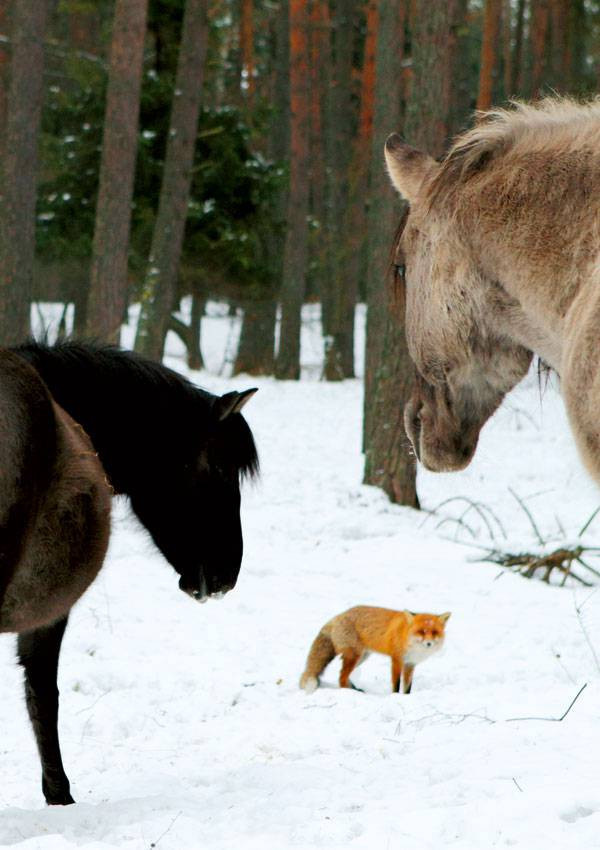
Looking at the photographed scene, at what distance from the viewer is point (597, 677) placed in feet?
20.3

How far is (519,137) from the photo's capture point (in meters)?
2.77

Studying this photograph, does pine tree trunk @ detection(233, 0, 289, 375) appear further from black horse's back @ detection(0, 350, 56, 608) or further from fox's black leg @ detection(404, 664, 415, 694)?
black horse's back @ detection(0, 350, 56, 608)

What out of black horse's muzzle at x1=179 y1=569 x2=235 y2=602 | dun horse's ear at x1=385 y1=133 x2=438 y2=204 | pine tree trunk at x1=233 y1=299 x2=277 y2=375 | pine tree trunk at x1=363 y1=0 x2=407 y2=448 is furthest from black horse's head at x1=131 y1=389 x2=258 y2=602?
pine tree trunk at x1=233 y1=299 x2=277 y2=375

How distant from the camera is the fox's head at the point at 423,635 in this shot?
245 inches

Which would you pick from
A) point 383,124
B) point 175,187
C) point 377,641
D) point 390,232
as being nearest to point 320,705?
point 377,641

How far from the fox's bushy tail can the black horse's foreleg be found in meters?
2.02

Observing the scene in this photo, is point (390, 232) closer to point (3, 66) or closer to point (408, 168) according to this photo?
point (3, 66)

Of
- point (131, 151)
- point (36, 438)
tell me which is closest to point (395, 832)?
point (36, 438)

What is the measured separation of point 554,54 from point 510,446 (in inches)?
554

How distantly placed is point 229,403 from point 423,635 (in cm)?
233

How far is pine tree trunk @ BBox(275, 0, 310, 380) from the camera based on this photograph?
23.0 meters

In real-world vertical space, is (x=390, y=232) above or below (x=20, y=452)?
above

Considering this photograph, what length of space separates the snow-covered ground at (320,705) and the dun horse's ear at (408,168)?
29.5 inches

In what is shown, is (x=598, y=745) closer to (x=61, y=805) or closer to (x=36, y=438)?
(x=61, y=805)
